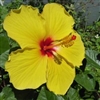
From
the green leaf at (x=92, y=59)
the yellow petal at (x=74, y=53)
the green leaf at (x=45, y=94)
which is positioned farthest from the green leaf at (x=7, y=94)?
the green leaf at (x=92, y=59)

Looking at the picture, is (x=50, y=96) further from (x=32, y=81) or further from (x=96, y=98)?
(x=96, y=98)

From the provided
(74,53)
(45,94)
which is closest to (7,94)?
(45,94)

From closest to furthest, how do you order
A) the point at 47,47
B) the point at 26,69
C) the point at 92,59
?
the point at 26,69
the point at 47,47
the point at 92,59

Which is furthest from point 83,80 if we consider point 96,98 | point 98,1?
point 98,1

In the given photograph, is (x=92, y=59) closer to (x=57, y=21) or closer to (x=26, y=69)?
(x=57, y=21)

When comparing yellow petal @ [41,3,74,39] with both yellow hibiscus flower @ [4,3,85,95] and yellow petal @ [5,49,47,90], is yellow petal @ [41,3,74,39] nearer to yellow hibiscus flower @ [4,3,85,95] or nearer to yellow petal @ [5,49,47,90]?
yellow hibiscus flower @ [4,3,85,95]
